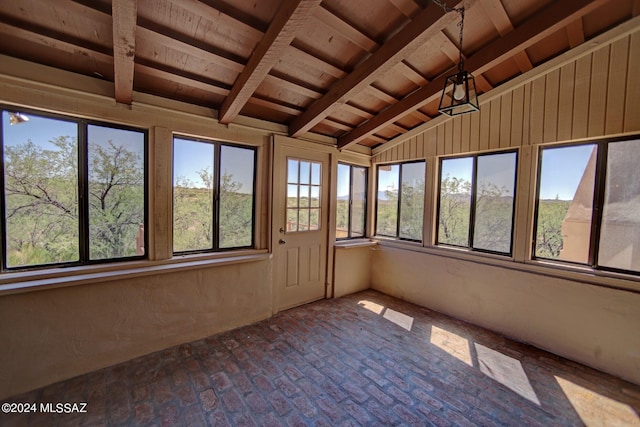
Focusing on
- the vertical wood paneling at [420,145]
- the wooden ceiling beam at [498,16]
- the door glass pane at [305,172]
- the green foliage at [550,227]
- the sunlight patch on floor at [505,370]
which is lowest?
the sunlight patch on floor at [505,370]

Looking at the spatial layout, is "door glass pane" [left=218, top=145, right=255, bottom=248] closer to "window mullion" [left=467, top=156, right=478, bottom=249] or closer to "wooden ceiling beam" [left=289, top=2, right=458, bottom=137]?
"wooden ceiling beam" [left=289, top=2, right=458, bottom=137]

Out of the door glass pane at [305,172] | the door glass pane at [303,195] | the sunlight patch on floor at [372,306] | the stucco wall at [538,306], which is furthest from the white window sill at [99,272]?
the stucco wall at [538,306]

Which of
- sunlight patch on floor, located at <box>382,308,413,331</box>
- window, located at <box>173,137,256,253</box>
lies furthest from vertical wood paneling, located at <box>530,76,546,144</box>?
window, located at <box>173,137,256,253</box>

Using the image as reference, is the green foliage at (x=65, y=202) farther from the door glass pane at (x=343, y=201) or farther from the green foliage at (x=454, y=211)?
the green foliage at (x=454, y=211)

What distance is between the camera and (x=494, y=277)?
10.4ft

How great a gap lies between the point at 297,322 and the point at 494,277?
2.44 m

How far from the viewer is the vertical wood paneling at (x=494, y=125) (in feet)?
10.3

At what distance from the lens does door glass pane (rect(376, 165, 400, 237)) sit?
436 centimetres

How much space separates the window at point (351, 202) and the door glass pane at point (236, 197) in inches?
58.7

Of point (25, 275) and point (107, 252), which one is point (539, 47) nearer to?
point (107, 252)

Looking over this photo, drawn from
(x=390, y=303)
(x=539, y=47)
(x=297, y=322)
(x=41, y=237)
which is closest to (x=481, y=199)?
(x=539, y=47)

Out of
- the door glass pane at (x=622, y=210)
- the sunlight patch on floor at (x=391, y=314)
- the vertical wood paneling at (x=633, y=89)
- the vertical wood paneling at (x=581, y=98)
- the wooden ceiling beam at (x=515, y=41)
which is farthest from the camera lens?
the sunlight patch on floor at (x=391, y=314)

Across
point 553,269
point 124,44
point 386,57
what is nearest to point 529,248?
point 553,269

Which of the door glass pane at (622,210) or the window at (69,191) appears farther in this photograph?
the door glass pane at (622,210)
